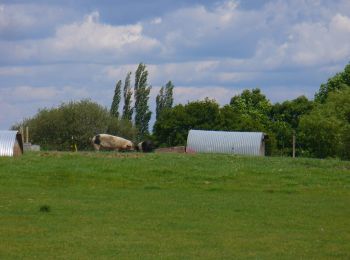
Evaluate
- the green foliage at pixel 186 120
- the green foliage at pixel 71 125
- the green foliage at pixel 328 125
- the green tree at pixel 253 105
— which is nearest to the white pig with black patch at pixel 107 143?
the green foliage at pixel 328 125

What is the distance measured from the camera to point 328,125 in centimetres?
7712

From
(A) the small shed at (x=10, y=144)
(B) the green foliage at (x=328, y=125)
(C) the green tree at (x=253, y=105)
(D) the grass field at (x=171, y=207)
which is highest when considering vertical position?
(C) the green tree at (x=253, y=105)

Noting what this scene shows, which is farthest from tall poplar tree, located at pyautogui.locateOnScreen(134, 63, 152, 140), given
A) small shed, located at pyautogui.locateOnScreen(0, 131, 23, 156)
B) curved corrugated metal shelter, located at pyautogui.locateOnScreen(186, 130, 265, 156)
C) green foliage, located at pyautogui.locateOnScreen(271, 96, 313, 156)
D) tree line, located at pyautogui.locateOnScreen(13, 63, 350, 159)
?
small shed, located at pyautogui.locateOnScreen(0, 131, 23, 156)

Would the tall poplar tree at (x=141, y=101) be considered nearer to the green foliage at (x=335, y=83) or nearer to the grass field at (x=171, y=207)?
the green foliage at (x=335, y=83)

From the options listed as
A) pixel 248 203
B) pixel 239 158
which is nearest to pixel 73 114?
pixel 239 158

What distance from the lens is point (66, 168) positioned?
1341 inches

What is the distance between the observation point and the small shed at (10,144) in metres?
42.8

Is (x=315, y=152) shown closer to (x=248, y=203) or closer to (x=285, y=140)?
(x=285, y=140)

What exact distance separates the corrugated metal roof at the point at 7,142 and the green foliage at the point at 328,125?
126 feet

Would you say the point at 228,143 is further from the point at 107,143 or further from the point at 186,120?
the point at 186,120

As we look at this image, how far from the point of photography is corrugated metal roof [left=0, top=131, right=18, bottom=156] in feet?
140

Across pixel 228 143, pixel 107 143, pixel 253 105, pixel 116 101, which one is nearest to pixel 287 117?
pixel 253 105

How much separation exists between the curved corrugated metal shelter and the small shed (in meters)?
17.6

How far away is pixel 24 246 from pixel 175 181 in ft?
58.4
